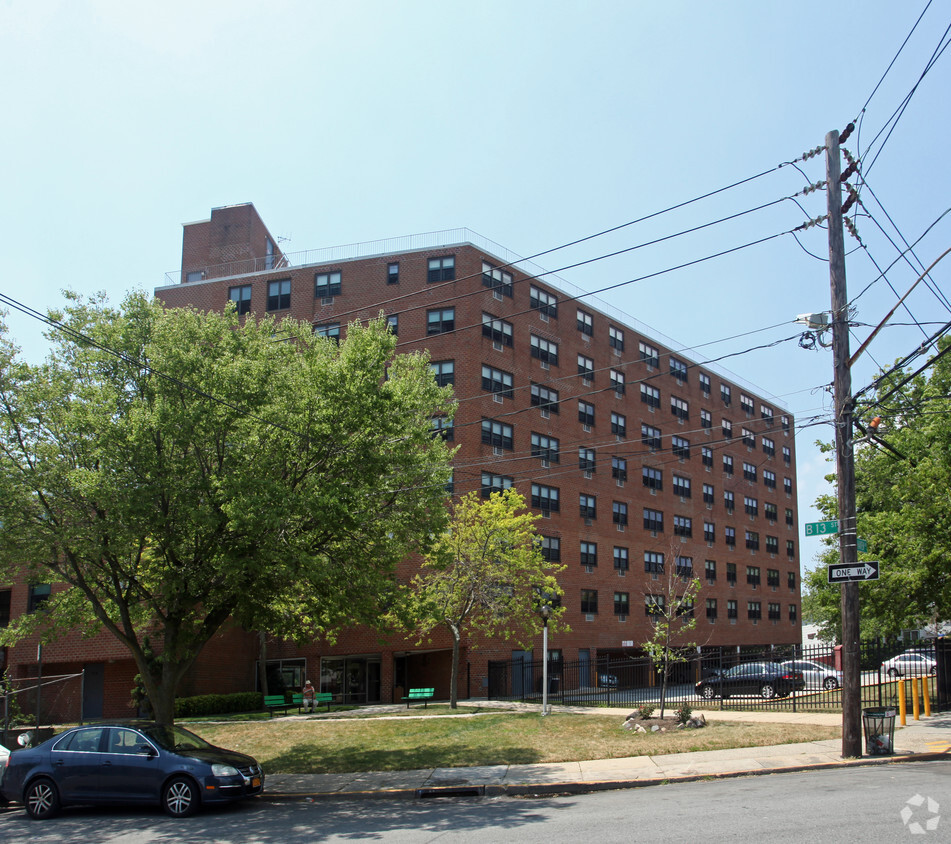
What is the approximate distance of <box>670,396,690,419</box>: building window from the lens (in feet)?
186

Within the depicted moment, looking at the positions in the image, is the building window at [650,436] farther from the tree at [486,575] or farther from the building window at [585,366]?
the tree at [486,575]

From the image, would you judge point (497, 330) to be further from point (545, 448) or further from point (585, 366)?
point (585, 366)

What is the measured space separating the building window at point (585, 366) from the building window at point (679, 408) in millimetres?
9958

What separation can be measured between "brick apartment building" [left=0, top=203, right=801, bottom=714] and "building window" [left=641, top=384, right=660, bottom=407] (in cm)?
13

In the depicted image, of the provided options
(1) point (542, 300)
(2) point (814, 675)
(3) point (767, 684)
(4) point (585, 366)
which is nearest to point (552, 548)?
(4) point (585, 366)

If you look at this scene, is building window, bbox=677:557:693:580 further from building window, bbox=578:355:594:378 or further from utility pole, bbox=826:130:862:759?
utility pole, bbox=826:130:862:759

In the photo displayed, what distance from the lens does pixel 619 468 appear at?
165ft

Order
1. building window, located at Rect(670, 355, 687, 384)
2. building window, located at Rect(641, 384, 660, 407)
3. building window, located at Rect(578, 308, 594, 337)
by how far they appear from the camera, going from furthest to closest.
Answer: building window, located at Rect(670, 355, 687, 384) → building window, located at Rect(641, 384, 660, 407) → building window, located at Rect(578, 308, 594, 337)

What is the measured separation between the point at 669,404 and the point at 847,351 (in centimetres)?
4015

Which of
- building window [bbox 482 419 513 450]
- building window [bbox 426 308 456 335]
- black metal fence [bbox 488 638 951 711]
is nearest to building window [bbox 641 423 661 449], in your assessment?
building window [bbox 482 419 513 450]

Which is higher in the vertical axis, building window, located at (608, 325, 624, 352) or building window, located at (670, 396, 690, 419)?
building window, located at (608, 325, 624, 352)

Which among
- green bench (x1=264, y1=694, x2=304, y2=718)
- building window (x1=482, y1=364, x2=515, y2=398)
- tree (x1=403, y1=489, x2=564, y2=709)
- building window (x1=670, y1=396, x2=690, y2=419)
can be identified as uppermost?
building window (x1=670, y1=396, x2=690, y2=419)

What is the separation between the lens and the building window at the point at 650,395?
5392 cm

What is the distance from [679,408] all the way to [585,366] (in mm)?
11637
